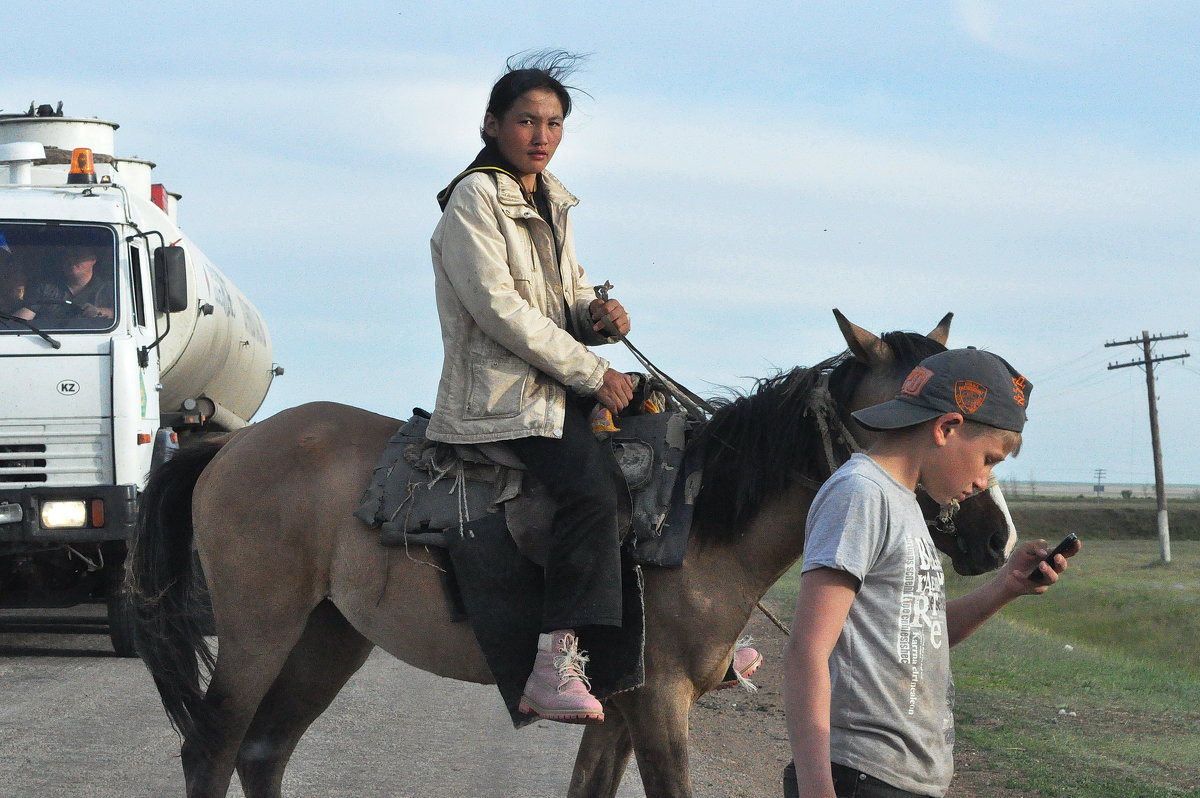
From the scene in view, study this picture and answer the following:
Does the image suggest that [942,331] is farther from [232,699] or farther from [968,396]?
[232,699]

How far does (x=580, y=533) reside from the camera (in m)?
4.16

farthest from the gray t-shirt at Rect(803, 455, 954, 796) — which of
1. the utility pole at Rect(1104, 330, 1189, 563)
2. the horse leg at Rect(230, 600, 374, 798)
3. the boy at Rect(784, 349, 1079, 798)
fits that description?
the utility pole at Rect(1104, 330, 1189, 563)

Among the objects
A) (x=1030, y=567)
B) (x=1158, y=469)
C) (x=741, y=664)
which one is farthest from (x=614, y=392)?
(x=1158, y=469)

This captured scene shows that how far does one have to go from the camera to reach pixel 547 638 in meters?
4.18

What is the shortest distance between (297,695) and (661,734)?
180 centimetres

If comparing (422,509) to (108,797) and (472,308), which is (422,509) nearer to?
(472,308)

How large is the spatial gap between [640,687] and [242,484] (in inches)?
71.5

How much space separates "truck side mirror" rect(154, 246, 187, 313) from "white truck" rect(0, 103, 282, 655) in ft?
0.04

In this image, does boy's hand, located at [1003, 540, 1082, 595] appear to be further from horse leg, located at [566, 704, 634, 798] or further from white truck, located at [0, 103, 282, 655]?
white truck, located at [0, 103, 282, 655]

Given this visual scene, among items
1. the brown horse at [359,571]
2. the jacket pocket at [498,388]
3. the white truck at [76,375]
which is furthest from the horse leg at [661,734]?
the white truck at [76,375]

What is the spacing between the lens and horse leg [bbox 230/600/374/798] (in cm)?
500

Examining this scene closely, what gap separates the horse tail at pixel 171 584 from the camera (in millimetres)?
5082

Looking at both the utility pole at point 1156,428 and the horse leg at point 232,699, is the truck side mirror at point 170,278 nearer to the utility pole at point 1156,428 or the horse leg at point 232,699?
the horse leg at point 232,699

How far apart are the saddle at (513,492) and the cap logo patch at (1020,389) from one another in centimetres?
173
